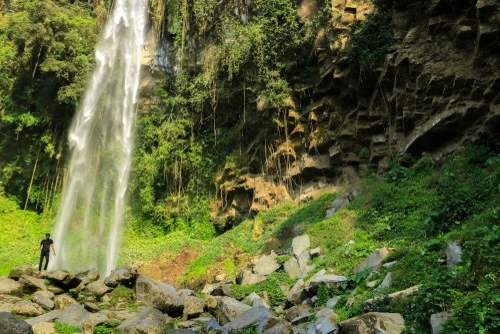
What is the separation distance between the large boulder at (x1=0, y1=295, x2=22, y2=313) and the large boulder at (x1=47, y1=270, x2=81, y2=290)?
1.03 meters

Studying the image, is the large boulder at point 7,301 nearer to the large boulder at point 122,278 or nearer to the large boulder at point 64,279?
the large boulder at point 64,279

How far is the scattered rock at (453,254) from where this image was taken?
6.05m

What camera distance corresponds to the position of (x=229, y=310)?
29.3 ft

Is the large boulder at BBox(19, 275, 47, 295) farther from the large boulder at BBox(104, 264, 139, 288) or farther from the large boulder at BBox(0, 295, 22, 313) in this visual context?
the large boulder at BBox(104, 264, 139, 288)

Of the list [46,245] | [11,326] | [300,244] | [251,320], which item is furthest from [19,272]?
[251,320]

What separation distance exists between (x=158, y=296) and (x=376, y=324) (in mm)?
6171

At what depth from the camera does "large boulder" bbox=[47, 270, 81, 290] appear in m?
11.7

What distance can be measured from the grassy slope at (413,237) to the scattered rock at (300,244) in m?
0.20

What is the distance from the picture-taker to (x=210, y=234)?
21.0m

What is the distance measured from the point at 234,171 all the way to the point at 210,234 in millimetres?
3098

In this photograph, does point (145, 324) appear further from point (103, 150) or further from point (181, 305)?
point (103, 150)

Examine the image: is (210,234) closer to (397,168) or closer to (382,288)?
(397,168)

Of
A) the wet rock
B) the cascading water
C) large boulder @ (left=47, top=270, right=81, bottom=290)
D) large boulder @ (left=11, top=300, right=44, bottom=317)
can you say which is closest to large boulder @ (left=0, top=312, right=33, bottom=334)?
large boulder @ (left=11, top=300, right=44, bottom=317)

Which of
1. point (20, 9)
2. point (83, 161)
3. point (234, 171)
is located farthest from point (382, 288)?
point (20, 9)
